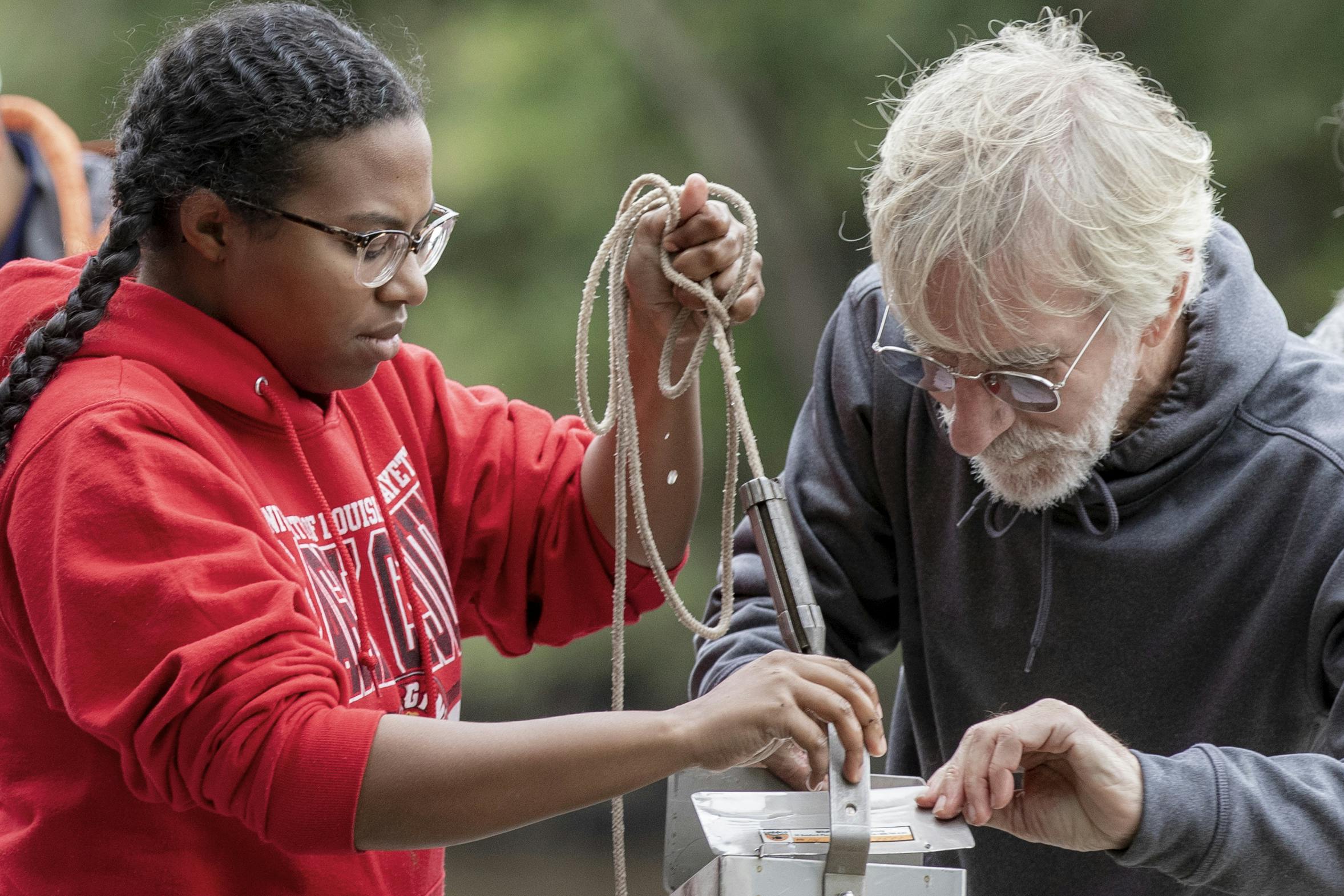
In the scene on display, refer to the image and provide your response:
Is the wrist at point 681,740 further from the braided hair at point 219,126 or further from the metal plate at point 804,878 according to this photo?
the braided hair at point 219,126

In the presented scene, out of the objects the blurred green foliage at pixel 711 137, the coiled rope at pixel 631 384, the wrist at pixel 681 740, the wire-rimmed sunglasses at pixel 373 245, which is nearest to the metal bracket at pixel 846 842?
the wrist at pixel 681 740

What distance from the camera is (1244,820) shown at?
61.2 inches

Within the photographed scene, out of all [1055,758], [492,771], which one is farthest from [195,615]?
[1055,758]

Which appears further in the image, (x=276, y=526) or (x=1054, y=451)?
(x=1054, y=451)

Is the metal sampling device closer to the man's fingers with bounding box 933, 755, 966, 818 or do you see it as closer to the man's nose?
the man's fingers with bounding box 933, 755, 966, 818

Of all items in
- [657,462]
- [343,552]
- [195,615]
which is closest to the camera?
[195,615]

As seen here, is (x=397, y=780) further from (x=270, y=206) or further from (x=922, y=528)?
(x=922, y=528)

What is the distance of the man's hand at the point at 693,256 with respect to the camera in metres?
1.68

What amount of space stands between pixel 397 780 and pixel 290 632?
174 millimetres

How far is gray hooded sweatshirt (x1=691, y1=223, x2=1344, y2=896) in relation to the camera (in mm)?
1590

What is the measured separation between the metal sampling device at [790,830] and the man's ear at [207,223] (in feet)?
2.05

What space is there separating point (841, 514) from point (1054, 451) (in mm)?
338

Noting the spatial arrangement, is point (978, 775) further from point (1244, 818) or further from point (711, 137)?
point (711, 137)

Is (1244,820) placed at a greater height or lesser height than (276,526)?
lesser
